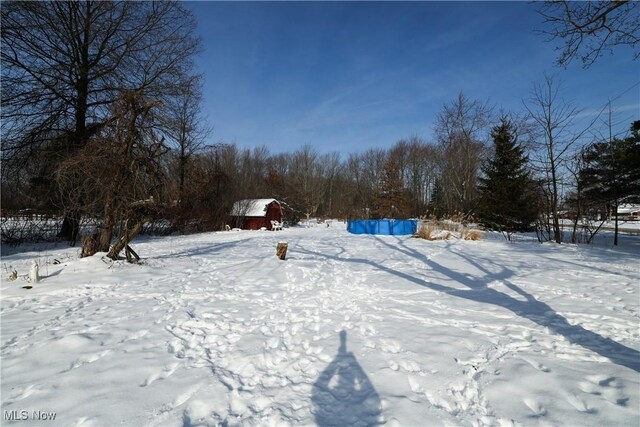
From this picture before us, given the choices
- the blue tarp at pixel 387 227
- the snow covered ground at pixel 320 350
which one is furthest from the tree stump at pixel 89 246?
the blue tarp at pixel 387 227

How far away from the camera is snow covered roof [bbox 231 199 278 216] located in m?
26.0

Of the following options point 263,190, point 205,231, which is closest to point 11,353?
point 205,231

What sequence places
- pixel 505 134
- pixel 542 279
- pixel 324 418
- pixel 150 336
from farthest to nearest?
1. pixel 505 134
2. pixel 542 279
3. pixel 150 336
4. pixel 324 418

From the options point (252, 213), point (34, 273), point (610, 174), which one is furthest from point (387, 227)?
point (34, 273)

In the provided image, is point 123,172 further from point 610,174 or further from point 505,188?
point 505,188

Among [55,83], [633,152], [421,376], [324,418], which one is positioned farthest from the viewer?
[633,152]

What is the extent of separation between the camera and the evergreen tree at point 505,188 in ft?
67.6

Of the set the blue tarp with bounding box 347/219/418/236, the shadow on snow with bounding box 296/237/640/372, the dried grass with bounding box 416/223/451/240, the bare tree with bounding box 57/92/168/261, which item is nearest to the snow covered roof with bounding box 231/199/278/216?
the blue tarp with bounding box 347/219/418/236

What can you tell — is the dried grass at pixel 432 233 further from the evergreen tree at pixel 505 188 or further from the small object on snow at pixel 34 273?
the small object on snow at pixel 34 273

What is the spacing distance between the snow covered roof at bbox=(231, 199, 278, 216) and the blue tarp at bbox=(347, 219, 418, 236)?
895cm

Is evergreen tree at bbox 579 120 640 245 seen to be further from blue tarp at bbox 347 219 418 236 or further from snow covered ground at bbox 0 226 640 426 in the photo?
blue tarp at bbox 347 219 418 236

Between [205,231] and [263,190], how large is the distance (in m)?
13.8

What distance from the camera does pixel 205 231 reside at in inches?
902

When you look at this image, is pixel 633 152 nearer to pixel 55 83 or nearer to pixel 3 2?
pixel 55 83
